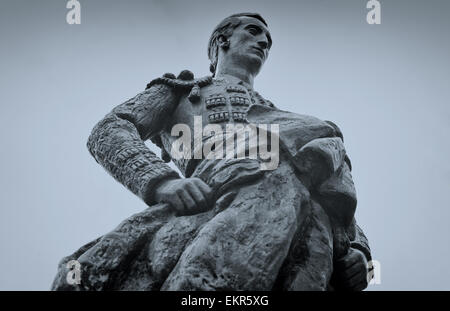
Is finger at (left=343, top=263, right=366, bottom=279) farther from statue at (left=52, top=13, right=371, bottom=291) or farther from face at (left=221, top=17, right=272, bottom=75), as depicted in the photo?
face at (left=221, top=17, right=272, bottom=75)

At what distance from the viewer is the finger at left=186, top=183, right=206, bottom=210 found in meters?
3.37

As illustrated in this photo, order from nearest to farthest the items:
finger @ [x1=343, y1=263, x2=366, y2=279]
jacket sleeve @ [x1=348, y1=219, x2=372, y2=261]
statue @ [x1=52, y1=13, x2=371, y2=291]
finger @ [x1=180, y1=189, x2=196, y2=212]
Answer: statue @ [x1=52, y1=13, x2=371, y2=291], finger @ [x1=180, y1=189, x2=196, y2=212], finger @ [x1=343, y1=263, x2=366, y2=279], jacket sleeve @ [x1=348, y1=219, x2=372, y2=261]

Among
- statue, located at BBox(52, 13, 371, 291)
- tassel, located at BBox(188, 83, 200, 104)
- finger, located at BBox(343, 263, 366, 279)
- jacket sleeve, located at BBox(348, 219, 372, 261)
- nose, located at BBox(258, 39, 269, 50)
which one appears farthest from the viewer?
nose, located at BBox(258, 39, 269, 50)

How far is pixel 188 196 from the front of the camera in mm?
3379

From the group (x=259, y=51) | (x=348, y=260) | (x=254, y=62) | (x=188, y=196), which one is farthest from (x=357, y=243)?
(x=259, y=51)

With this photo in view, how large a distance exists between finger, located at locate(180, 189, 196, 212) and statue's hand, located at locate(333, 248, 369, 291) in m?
0.98

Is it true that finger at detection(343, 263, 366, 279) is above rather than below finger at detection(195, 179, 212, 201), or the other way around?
below

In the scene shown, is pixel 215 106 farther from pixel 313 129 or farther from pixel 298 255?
pixel 298 255

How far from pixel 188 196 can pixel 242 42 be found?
224 cm

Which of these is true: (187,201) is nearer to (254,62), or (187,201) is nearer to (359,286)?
(359,286)

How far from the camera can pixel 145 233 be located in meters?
3.25

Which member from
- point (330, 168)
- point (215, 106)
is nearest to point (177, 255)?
point (330, 168)

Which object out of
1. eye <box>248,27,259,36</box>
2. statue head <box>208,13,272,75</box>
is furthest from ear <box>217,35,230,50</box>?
eye <box>248,27,259,36</box>
